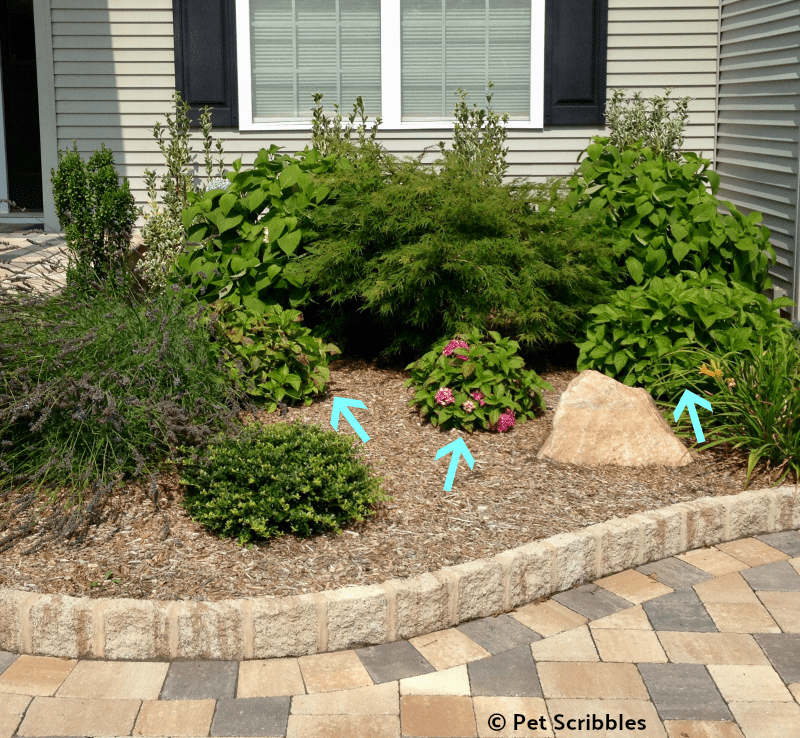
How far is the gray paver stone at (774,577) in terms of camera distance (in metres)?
3.37

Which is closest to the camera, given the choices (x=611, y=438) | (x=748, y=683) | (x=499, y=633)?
(x=748, y=683)

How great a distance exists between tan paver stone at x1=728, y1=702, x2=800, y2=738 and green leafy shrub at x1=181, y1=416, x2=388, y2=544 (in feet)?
4.52

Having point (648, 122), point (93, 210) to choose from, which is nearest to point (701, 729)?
point (93, 210)

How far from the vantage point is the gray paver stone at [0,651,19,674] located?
289cm

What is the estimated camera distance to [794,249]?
5.95m

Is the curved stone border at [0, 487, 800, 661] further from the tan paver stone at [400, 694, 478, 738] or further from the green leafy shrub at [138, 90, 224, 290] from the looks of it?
the green leafy shrub at [138, 90, 224, 290]

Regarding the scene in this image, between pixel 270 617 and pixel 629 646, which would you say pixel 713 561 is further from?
pixel 270 617

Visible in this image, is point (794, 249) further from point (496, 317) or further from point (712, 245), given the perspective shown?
point (496, 317)

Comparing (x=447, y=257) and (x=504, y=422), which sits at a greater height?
(x=447, y=257)

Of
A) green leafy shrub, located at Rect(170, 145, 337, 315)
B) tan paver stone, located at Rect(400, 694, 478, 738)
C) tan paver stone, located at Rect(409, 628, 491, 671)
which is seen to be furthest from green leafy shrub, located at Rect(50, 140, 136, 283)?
tan paver stone, located at Rect(400, 694, 478, 738)

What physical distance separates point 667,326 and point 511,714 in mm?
2485

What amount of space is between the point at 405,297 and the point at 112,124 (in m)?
3.80

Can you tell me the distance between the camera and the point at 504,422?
14.2 feet

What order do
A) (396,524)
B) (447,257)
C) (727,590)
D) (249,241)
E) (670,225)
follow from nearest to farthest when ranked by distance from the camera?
(727,590), (396,524), (447,257), (249,241), (670,225)
